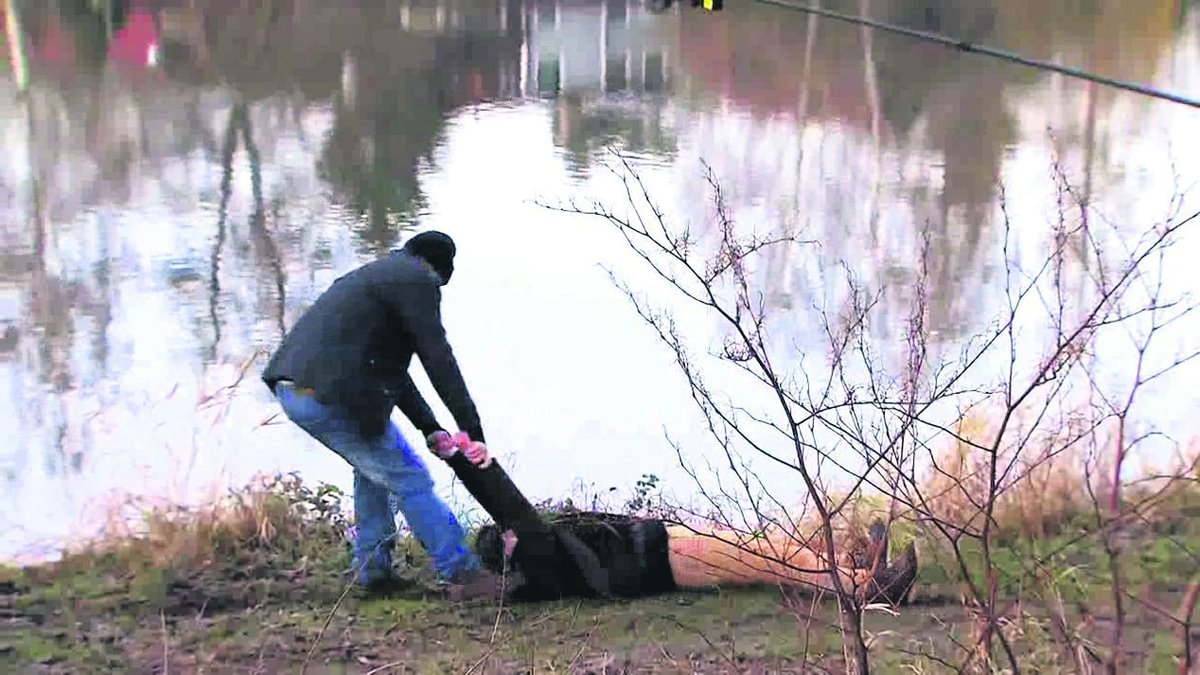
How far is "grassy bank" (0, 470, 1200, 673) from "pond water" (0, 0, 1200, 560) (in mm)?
559

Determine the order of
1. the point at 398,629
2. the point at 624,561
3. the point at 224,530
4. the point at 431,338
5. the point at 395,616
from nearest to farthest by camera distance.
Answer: the point at 431,338, the point at 398,629, the point at 395,616, the point at 624,561, the point at 224,530

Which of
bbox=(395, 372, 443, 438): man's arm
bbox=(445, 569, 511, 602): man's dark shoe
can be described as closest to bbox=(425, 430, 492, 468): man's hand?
bbox=(395, 372, 443, 438): man's arm

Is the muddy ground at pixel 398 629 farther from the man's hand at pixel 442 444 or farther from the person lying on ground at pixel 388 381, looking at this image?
the man's hand at pixel 442 444

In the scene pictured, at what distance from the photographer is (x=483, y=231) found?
313 inches

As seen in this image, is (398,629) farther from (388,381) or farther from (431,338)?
(431,338)

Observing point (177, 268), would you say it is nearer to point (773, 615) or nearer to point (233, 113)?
point (233, 113)

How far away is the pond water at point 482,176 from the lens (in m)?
6.65

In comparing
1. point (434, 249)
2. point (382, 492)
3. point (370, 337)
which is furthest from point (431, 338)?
point (382, 492)

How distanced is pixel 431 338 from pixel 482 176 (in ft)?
13.1

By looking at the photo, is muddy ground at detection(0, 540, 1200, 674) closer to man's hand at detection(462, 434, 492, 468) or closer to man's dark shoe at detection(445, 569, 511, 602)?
man's dark shoe at detection(445, 569, 511, 602)

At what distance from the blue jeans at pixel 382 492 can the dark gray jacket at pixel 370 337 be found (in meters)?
0.08

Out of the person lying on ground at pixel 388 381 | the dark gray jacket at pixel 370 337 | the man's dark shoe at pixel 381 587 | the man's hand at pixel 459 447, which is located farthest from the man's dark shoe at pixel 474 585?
the dark gray jacket at pixel 370 337

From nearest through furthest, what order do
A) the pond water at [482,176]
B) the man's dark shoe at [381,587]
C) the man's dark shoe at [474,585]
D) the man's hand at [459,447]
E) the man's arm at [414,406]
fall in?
the man's hand at [459,447]
the man's arm at [414,406]
the man's dark shoe at [474,585]
the man's dark shoe at [381,587]
the pond water at [482,176]

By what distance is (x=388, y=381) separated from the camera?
4652 millimetres
